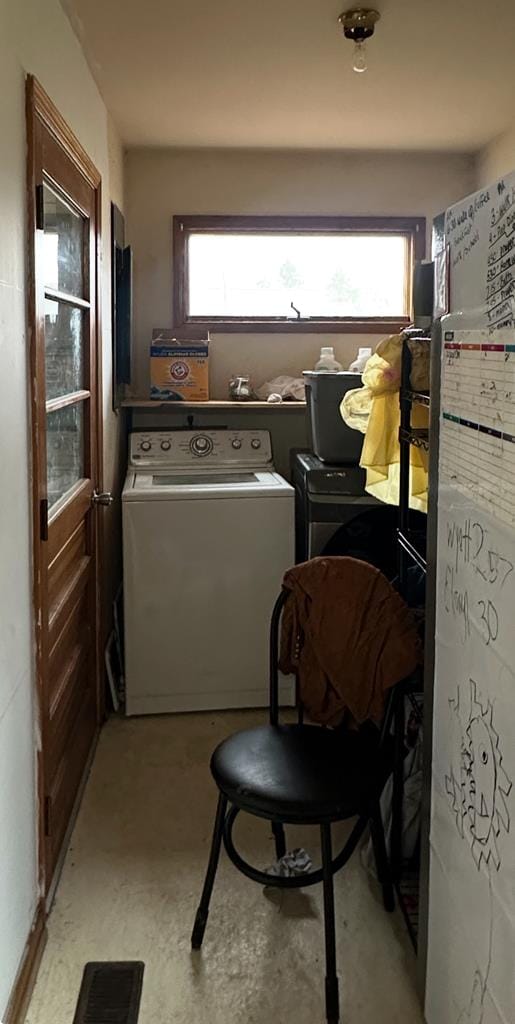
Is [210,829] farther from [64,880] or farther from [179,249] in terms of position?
[179,249]

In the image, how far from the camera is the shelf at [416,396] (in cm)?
198

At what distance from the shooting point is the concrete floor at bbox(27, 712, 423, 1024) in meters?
1.83

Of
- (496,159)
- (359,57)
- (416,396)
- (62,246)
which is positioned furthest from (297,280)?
(416,396)

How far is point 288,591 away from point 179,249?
2.24 meters

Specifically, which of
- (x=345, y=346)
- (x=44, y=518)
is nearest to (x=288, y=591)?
(x=44, y=518)

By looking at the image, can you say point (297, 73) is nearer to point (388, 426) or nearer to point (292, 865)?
point (388, 426)

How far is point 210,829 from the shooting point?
248 centimetres

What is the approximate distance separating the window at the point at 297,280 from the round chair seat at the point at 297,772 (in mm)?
2332

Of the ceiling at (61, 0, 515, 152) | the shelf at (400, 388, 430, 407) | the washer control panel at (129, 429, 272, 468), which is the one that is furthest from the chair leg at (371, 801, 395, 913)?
the ceiling at (61, 0, 515, 152)

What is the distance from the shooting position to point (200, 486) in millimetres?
3252

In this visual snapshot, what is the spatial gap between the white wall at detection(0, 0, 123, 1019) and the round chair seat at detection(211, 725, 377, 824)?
16.9 inches

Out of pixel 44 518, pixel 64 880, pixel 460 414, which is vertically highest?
pixel 460 414

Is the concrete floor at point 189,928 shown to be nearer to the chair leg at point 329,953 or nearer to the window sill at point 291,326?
the chair leg at point 329,953

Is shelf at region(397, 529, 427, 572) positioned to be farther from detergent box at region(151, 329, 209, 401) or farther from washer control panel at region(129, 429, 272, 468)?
detergent box at region(151, 329, 209, 401)
